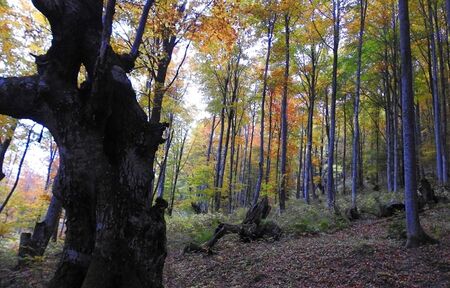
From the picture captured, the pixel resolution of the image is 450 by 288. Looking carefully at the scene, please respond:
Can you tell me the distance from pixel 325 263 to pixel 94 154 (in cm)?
570

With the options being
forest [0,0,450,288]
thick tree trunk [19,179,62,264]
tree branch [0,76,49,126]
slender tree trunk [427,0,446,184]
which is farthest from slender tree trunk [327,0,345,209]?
tree branch [0,76,49,126]

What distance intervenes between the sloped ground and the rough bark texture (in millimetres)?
3517

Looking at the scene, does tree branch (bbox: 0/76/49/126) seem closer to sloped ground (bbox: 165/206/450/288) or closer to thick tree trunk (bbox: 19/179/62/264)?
thick tree trunk (bbox: 19/179/62/264)

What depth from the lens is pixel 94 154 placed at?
4.73 metres

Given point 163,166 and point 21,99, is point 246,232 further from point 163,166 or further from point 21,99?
point 21,99

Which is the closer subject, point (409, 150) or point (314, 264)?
point (314, 264)

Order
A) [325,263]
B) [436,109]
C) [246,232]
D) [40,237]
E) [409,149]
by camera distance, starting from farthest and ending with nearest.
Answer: [436,109] → [246,232] → [40,237] → [409,149] → [325,263]

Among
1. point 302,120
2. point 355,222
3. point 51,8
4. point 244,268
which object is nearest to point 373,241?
point 244,268

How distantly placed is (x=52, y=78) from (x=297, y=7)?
14593mm

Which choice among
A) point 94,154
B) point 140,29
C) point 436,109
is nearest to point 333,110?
point 436,109

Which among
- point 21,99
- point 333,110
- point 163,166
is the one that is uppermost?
A: point 333,110

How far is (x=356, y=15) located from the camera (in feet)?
56.6

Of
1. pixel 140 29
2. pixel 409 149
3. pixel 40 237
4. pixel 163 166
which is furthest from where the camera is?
pixel 163 166

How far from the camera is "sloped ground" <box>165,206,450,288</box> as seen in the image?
21.0 ft
